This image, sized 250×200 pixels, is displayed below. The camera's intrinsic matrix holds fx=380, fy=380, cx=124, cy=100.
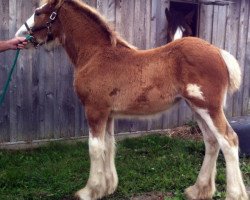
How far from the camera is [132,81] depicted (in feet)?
13.8

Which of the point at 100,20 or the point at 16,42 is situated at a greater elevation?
the point at 100,20

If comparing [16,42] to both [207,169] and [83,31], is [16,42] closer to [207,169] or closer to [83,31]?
[83,31]

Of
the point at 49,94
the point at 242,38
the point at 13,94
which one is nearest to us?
the point at 13,94

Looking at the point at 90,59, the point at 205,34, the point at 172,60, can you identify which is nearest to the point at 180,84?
the point at 172,60

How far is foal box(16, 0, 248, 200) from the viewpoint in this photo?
3.99m

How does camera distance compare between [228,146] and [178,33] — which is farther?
[178,33]

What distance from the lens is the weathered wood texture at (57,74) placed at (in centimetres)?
577

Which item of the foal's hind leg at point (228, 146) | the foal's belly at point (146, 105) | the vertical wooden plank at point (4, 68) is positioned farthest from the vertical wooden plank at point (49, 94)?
the foal's hind leg at point (228, 146)

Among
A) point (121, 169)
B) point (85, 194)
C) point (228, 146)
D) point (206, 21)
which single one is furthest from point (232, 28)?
point (85, 194)

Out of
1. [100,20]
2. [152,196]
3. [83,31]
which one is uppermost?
[100,20]

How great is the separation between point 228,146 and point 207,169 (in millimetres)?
516

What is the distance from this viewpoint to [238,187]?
4.02 m

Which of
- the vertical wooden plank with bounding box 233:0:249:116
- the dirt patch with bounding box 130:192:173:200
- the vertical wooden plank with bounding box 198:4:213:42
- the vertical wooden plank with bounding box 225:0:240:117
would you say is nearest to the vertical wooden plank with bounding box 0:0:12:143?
the dirt patch with bounding box 130:192:173:200

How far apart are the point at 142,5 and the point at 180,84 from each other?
2936 mm
